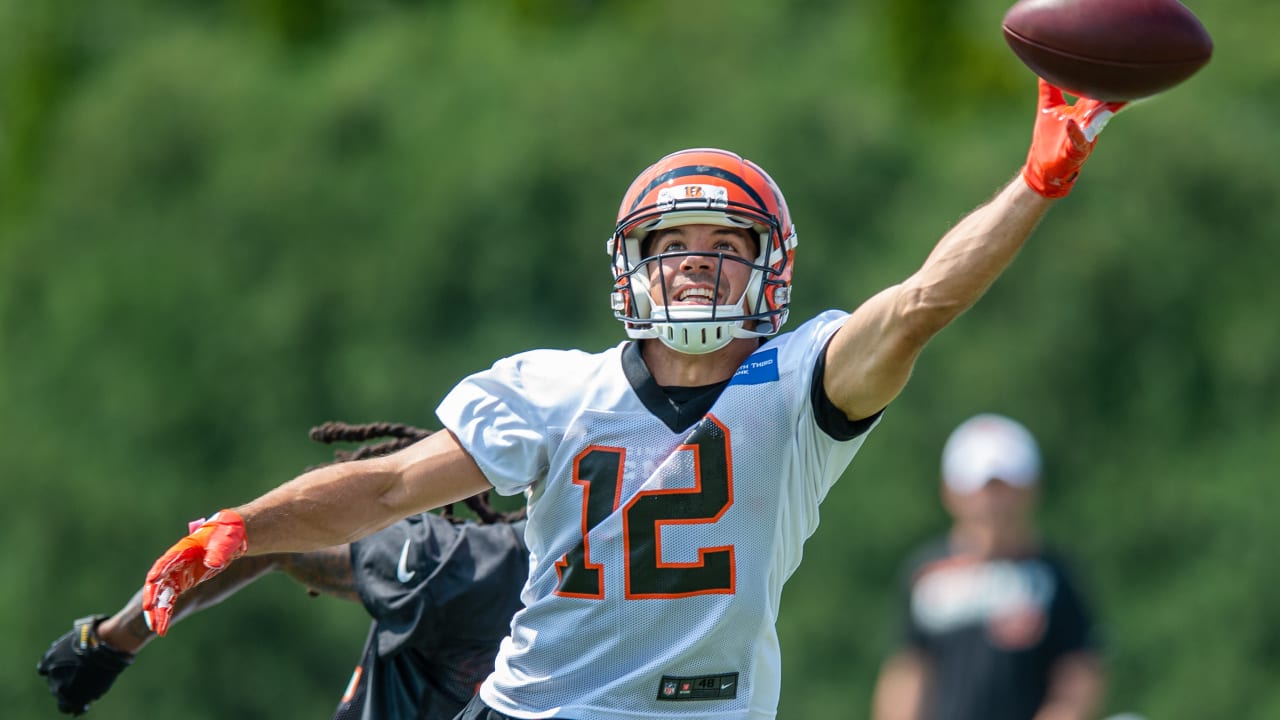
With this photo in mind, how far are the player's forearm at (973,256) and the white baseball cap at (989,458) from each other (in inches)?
119

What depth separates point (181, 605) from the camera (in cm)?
468

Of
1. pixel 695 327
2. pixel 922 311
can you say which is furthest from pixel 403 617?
pixel 922 311

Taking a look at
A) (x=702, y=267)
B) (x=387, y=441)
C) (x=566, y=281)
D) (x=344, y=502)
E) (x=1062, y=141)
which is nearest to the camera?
(x=1062, y=141)

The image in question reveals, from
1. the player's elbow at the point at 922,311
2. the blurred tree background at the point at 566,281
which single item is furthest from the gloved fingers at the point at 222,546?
the blurred tree background at the point at 566,281

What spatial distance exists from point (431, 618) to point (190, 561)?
A: 3.11 ft

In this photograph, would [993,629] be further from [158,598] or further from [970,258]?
[158,598]

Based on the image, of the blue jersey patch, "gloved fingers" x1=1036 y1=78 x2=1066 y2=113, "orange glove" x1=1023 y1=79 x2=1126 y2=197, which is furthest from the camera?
the blue jersey patch

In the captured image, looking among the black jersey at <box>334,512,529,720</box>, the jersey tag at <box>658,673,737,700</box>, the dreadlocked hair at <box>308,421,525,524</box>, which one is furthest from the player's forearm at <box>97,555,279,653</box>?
the jersey tag at <box>658,673,737,700</box>

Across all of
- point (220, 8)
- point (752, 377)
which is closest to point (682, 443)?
point (752, 377)

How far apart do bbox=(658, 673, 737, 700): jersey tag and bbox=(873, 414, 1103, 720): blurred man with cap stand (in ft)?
9.17

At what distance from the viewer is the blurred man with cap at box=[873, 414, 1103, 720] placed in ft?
20.8

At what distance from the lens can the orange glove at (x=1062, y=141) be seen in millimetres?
3383

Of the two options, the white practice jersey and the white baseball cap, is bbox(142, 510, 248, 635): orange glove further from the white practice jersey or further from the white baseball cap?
the white baseball cap

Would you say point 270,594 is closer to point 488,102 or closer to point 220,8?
point 488,102
